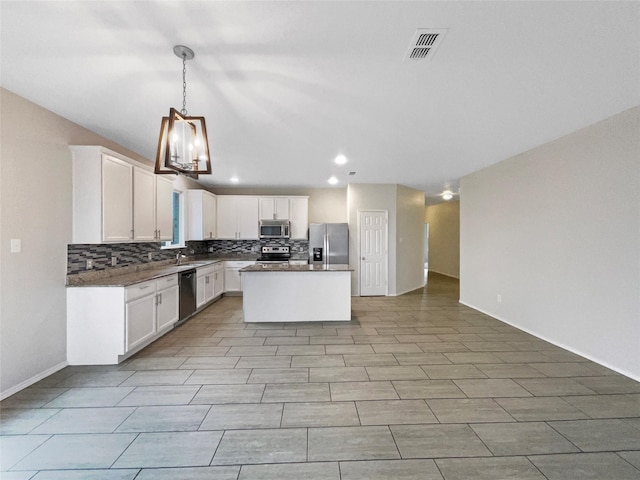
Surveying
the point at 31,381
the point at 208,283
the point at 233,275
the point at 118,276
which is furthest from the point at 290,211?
the point at 31,381

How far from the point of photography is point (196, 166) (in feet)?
6.86

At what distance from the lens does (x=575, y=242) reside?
3.38 meters

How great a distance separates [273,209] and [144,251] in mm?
3055

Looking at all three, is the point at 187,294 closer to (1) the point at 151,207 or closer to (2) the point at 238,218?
(1) the point at 151,207

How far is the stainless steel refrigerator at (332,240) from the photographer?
6.58 m

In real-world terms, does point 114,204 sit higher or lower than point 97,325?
higher

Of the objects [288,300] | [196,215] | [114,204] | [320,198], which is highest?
[320,198]

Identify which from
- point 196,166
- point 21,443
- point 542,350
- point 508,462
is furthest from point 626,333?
point 21,443

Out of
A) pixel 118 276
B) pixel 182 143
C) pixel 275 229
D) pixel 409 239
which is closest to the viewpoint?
pixel 182 143

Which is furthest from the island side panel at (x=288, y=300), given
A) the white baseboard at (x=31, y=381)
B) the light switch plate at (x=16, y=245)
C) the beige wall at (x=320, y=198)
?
the beige wall at (x=320, y=198)

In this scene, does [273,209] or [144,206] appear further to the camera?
[273,209]

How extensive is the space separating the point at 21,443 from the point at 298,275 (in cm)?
330

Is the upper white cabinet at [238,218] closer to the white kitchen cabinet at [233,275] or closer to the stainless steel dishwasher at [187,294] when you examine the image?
the white kitchen cabinet at [233,275]

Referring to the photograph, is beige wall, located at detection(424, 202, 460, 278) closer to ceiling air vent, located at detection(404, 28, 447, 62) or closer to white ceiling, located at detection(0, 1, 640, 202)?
white ceiling, located at detection(0, 1, 640, 202)
